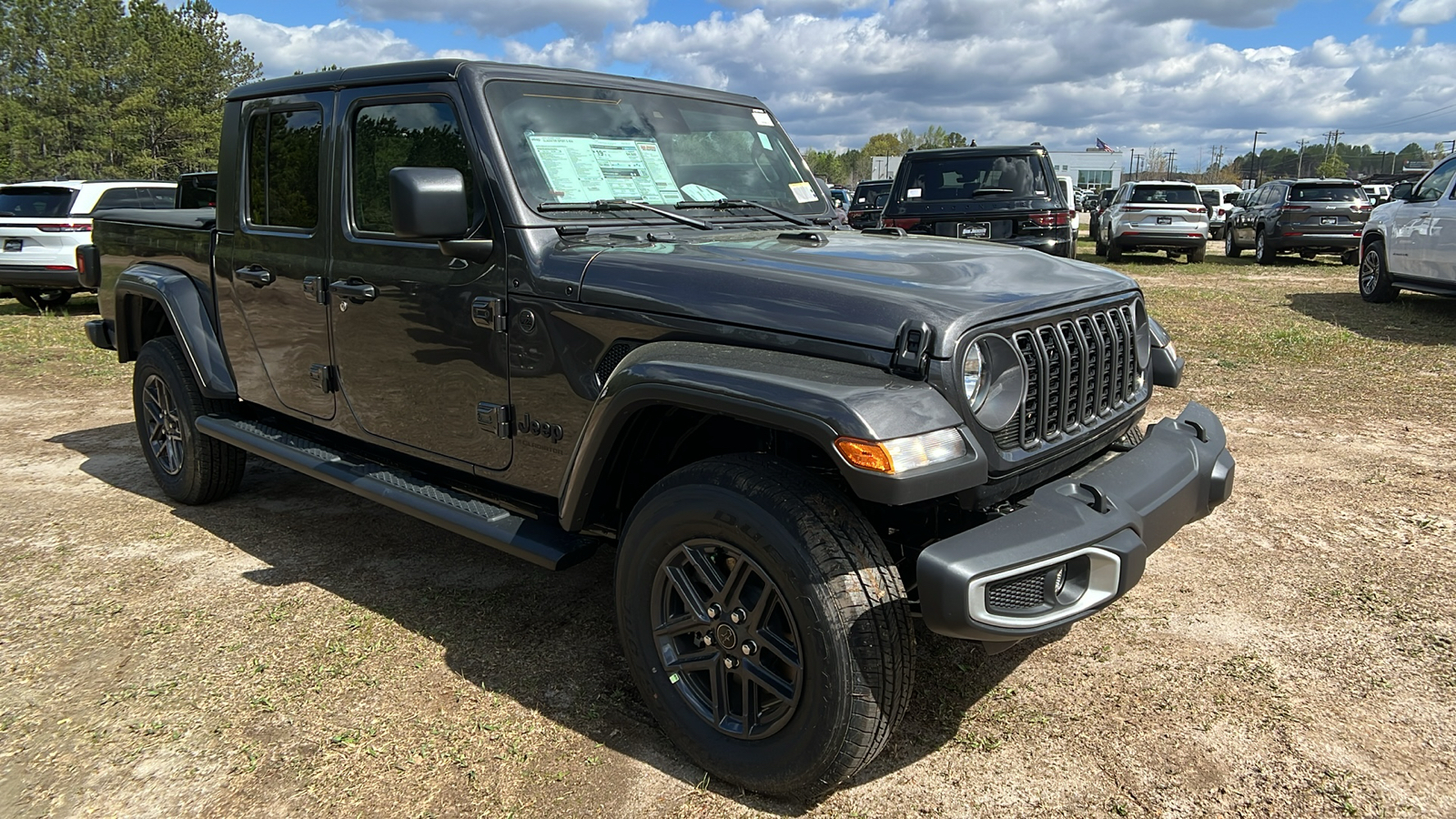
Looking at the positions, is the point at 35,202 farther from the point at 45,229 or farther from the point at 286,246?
the point at 286,246

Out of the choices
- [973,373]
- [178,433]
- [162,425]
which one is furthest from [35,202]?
[973,373]

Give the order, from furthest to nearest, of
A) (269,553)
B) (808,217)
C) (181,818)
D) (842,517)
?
(269,553)
(808,217)
(181,818)
(842,517)

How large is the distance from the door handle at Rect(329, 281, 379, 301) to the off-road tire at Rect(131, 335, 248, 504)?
1.44 meters

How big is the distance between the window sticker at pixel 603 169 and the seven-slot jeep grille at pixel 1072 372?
4.88 ft

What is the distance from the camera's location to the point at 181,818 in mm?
2635

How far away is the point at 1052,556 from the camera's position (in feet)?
7.73

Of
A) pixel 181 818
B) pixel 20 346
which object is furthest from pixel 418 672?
pixel 20 346

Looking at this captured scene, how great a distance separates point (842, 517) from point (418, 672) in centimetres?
177

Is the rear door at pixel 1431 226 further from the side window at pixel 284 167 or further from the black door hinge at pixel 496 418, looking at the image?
the side window at pixel 284 167

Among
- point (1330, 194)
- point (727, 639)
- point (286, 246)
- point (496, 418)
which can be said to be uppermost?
point (1330, 194)

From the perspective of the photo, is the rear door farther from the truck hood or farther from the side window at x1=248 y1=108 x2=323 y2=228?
the side window at x1=248 y1=108 x2=323 y2=228

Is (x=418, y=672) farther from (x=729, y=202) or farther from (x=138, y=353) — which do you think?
(x=138, y=353)

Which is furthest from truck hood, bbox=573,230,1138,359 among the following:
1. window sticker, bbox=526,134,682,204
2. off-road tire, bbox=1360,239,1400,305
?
off-road tire, bbox=1360,239,1400,305

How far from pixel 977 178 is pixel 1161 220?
337 inches
